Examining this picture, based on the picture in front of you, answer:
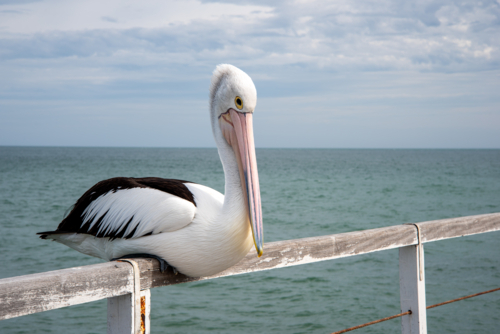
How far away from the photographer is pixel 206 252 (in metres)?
1.59

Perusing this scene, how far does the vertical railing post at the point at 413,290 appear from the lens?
2191mm

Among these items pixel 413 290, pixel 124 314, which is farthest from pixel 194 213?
pixel 413 290

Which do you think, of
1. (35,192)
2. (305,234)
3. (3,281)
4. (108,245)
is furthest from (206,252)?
(35,192)

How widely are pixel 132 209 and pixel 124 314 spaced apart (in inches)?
18.5

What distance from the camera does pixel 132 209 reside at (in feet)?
5.96

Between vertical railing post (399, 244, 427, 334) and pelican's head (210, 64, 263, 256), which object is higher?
pelican's head (210, 64, 263, 256)

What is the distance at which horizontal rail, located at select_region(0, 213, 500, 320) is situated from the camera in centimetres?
119

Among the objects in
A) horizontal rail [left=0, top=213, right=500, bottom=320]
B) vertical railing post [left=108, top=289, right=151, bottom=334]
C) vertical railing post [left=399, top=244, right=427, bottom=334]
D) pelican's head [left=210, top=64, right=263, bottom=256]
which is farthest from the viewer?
vertical railing post [left=399, top=244, right=427, bottom=334]

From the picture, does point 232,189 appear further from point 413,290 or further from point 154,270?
point 413,290

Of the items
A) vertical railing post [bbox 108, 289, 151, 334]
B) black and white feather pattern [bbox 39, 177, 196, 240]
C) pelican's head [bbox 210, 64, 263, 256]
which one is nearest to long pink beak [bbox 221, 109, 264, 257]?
pelican's head [bbox 210, 64, 263, 256]

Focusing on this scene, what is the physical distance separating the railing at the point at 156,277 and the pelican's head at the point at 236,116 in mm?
312

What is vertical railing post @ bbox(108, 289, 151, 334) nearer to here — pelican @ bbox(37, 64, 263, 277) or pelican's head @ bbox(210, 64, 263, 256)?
pelican @ bbox(37, 64, 263, 277)

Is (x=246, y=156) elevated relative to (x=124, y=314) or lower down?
elevated

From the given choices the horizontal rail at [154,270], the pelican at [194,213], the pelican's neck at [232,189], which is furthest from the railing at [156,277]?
the pelican's neck at [232,189]
